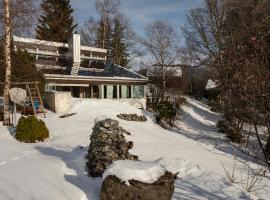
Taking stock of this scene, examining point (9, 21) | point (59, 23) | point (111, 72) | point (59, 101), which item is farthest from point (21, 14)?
point (59, 23)

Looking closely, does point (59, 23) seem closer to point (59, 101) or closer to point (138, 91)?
point (138, 91)

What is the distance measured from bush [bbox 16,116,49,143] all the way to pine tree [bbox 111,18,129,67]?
1177 inches

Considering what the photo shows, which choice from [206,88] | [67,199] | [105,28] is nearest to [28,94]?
[67,199]

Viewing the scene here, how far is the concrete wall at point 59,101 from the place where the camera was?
21344mm

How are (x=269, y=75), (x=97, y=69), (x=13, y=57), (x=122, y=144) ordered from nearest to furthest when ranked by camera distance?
1. (x=269, y=75)
2. (x=122, y=144)
3. (x=13, y=57)
4. (x=97, y=69)

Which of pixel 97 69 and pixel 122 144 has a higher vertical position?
pixel 97 69

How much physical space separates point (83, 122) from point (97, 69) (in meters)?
14.3

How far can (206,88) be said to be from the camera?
41156 mm

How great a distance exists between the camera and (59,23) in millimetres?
39594

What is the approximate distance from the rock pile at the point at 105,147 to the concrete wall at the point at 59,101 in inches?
501

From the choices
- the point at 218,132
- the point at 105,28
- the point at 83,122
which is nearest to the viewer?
the point at 83,122

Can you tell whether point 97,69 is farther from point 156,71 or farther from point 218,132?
point 218,132

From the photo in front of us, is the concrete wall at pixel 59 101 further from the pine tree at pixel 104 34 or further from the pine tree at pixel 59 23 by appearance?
the pine tree at pixel 104 34

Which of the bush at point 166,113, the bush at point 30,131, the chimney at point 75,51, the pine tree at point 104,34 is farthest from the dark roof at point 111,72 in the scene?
the bush at point 30,131
